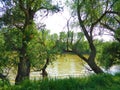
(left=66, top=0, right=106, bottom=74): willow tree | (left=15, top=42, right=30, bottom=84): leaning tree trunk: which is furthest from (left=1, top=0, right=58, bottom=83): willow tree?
(left=66, top=0, right=106, bottom=74): willow tree

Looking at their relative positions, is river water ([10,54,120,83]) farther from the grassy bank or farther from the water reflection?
the grassy bank

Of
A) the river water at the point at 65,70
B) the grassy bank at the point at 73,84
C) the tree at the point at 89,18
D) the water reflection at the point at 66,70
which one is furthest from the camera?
the water reflection at the point at 66,70

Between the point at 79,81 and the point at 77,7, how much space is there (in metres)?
11.9

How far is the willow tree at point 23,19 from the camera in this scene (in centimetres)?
1678

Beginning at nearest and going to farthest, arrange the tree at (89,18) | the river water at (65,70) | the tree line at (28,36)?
the tree line at (28,36) → the tree at (89,18) → the river water at (65,70)

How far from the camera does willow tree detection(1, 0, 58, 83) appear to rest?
16781 millimetres

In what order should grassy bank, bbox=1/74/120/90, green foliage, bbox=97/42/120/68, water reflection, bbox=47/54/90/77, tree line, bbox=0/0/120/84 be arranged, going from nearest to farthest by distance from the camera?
1. grassy bank, bbox=1/74/120/90
2. tree line, bbox=0/0/120/84
3. green foliage, bbox=97/42/120/68
4. water reflection, bbox=47/54/90/77

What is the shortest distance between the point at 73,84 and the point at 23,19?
8371 millimetres

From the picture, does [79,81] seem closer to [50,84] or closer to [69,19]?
[50,84]

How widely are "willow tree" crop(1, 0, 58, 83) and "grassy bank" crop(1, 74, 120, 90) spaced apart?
6.10 m

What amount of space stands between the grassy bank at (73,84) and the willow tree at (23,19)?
20.0 feet

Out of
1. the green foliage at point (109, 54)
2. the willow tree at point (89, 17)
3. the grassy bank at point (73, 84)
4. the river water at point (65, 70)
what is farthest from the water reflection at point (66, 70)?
the grassy bank at point (73, 84)

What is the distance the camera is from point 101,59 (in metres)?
30.0

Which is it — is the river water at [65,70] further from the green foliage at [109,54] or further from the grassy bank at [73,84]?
the grassy bank at [73,84]
